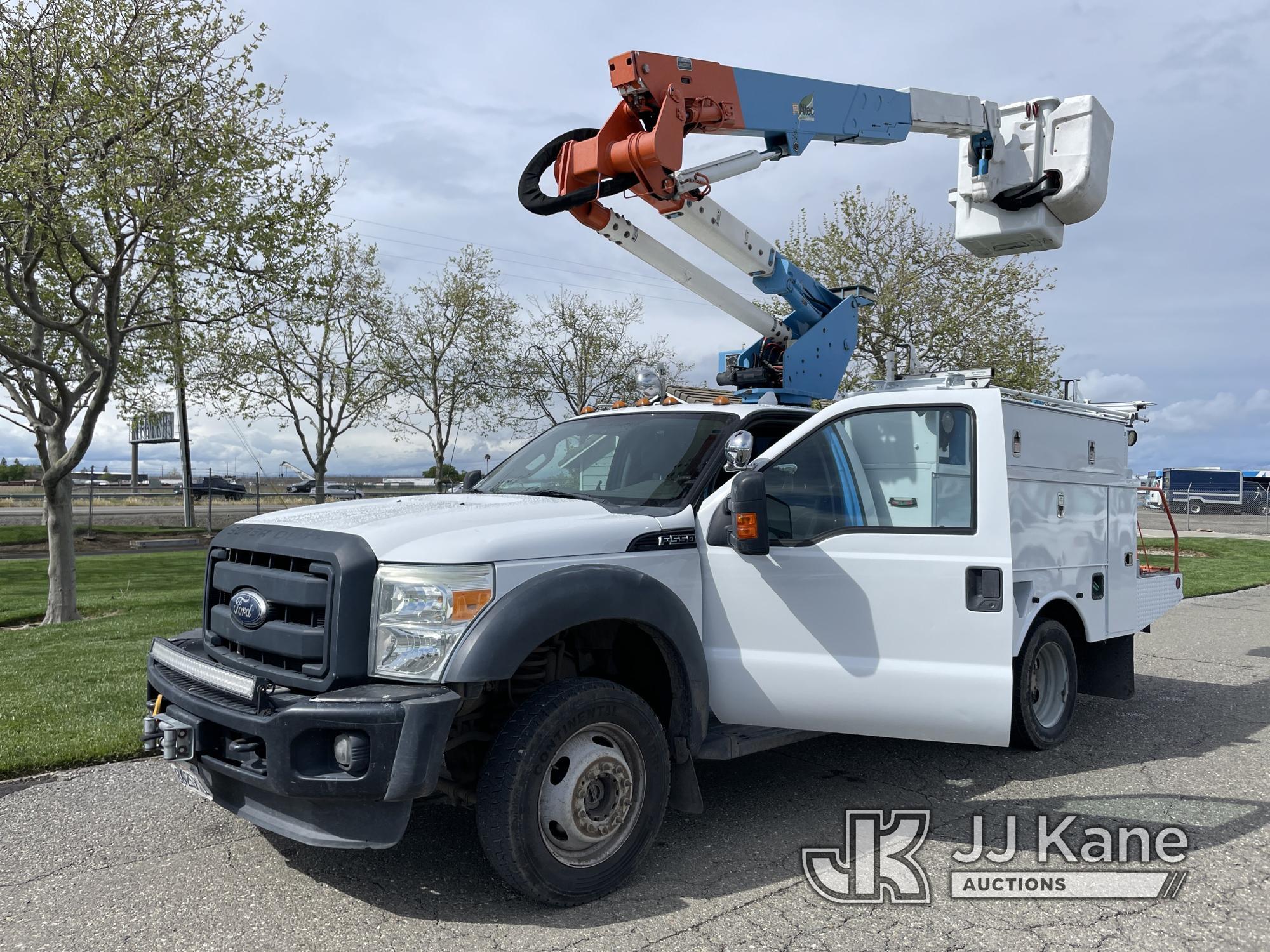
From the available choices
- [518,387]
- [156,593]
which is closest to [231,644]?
[156,593]

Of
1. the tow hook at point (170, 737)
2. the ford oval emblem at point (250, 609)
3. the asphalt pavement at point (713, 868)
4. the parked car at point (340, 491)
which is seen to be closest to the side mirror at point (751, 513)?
the asphalt pavement at point (713, 868)

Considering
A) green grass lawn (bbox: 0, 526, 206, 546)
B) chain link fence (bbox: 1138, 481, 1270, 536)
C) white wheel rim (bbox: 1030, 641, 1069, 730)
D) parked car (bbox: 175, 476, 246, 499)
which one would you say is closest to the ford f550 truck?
white wheel rim (bbox: 1030, 641, 1069, 730)

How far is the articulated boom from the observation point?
6.38 meters

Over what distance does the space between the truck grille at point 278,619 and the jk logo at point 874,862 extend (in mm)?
2214

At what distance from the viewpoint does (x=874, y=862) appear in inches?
167

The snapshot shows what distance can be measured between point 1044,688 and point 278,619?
4.38 metres

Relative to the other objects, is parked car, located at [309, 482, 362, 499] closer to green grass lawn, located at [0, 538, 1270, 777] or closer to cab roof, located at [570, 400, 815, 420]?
green grass lawn, located at [0, 538, 1270, 777]

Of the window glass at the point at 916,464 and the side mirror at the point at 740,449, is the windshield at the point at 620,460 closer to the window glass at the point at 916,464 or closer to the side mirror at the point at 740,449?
the side mirror at the point at 740,449

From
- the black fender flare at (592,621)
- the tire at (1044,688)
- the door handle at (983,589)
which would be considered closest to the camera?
the black fender flare at (592,621)

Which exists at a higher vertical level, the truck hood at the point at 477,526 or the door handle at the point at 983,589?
the truck hood at the point at 477,526

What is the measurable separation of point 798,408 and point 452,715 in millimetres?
2837

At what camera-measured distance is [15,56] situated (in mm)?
9844

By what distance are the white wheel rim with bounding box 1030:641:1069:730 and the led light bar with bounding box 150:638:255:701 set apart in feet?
14.2

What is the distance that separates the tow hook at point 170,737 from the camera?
3.84 metres
